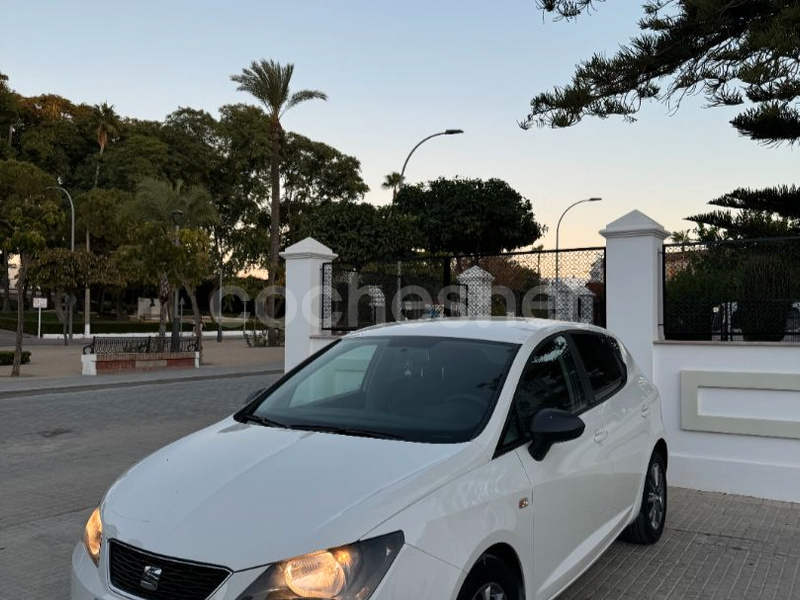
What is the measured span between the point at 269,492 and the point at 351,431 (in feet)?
2.24

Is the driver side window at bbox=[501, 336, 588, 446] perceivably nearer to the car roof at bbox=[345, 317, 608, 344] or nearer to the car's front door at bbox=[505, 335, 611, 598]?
the car's front door at bbox=[505, 335, 611, 598]

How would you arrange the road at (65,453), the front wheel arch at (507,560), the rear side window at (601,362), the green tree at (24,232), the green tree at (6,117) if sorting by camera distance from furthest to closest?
the green tree at (6,117) → the green tree at (24,232) → the road at (65,453) → the rear side window at (601,362) → the front wheel arch at (507,560)

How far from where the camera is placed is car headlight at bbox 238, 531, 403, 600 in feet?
7.82

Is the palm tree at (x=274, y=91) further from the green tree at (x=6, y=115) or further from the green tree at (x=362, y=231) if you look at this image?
the green tree at (x=6, y=115)

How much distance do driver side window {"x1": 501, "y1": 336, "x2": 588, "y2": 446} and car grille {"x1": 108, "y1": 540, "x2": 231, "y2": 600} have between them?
140cm

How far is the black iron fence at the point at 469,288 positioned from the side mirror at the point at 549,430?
4.89 metres

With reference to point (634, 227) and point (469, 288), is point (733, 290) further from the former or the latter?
point (469, 288)

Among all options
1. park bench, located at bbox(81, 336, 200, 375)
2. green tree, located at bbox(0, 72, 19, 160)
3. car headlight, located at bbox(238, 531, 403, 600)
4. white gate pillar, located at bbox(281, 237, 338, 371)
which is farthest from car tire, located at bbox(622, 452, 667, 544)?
green tree, located at bbox(0, 72, 19, 160)

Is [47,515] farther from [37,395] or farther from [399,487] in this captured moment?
[37,395]

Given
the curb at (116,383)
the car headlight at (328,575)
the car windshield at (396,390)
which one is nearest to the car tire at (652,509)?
the car windshield at (396,390)

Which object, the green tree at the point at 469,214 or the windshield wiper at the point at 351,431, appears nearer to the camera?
the windshield wiper at the point at 351,431

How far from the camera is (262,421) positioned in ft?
12.4

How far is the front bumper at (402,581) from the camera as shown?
7.89ft

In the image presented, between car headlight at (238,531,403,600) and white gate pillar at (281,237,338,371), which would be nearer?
car headlight at (238,531,403,600)
